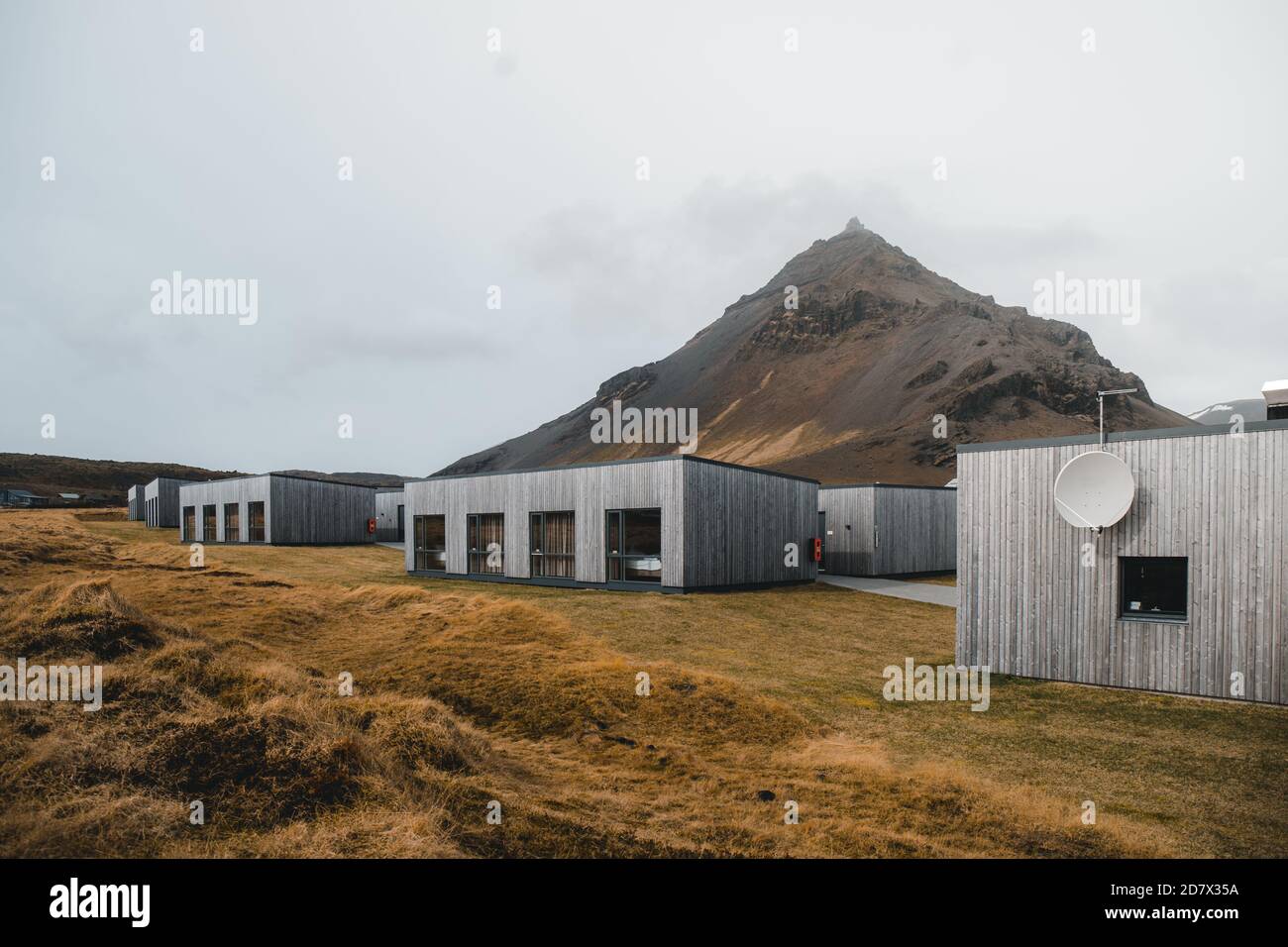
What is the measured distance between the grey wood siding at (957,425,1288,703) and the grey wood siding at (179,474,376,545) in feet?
109

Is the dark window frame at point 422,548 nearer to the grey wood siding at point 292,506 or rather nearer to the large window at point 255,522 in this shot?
the grey wood siding at point 292,506

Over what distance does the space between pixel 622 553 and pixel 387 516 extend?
980 inches

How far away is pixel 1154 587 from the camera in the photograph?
10891 mm

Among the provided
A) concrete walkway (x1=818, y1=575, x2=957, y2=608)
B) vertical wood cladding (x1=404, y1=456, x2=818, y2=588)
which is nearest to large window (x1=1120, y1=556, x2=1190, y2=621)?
concrete walkway (x1=818, y1=575, x2=957, y2=608)

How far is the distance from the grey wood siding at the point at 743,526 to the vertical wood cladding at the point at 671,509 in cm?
3

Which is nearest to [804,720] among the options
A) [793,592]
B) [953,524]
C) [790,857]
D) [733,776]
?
[733,776]

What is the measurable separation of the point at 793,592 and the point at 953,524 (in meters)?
13.7

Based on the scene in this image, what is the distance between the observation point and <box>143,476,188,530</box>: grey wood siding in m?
46.0

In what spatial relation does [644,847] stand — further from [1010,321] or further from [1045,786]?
[1010,321]

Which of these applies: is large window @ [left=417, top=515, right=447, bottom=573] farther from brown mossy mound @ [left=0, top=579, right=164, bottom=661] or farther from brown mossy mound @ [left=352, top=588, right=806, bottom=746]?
brown mossy mound @ [left=0, top=579, right=164, bottom=661]

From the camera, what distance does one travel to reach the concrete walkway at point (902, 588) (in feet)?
73.1

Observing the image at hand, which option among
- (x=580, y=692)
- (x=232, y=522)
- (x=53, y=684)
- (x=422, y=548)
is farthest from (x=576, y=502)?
(x=232, y=522)

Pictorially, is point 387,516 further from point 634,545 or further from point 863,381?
point 863,381
